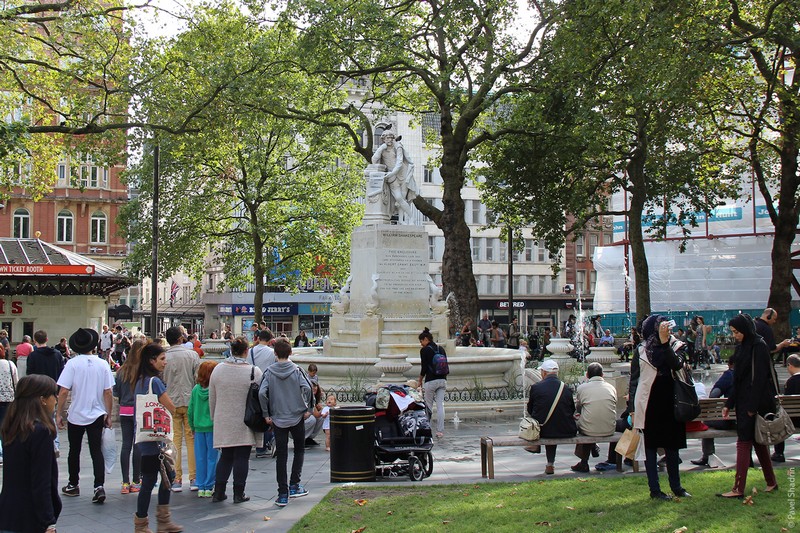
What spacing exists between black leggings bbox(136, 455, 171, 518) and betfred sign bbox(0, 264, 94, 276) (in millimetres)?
26122

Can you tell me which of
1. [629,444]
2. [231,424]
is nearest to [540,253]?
[629,444]

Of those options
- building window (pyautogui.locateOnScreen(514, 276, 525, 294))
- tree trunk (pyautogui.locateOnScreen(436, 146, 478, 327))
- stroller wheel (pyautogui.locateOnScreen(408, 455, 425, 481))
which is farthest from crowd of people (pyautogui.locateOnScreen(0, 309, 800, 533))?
building window (pyautogui.locateOnScreen(514, 276, 525, 294))

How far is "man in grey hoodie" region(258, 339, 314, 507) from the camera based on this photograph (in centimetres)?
849

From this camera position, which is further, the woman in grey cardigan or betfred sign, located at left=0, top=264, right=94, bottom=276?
betfred sign, located at left=0, top=264, right=94, bottom=276

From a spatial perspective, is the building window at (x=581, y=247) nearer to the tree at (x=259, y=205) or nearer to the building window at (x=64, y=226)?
the tree at (x=259, y=205)

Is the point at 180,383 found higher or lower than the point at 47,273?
lower

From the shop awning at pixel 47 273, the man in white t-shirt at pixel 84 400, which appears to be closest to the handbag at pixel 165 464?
the man in white t-shirt at pixel 84 400

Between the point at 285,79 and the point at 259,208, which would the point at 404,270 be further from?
the point at 259,208

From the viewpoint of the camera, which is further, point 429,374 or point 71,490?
point 429,374

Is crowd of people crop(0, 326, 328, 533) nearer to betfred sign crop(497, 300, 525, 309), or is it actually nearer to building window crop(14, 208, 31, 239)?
building window crop(14, 208, 31, 239)

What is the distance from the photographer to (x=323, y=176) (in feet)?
123

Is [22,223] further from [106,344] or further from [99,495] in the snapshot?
[99,495]

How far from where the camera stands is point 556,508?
7.53m

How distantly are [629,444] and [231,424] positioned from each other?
168 inches
